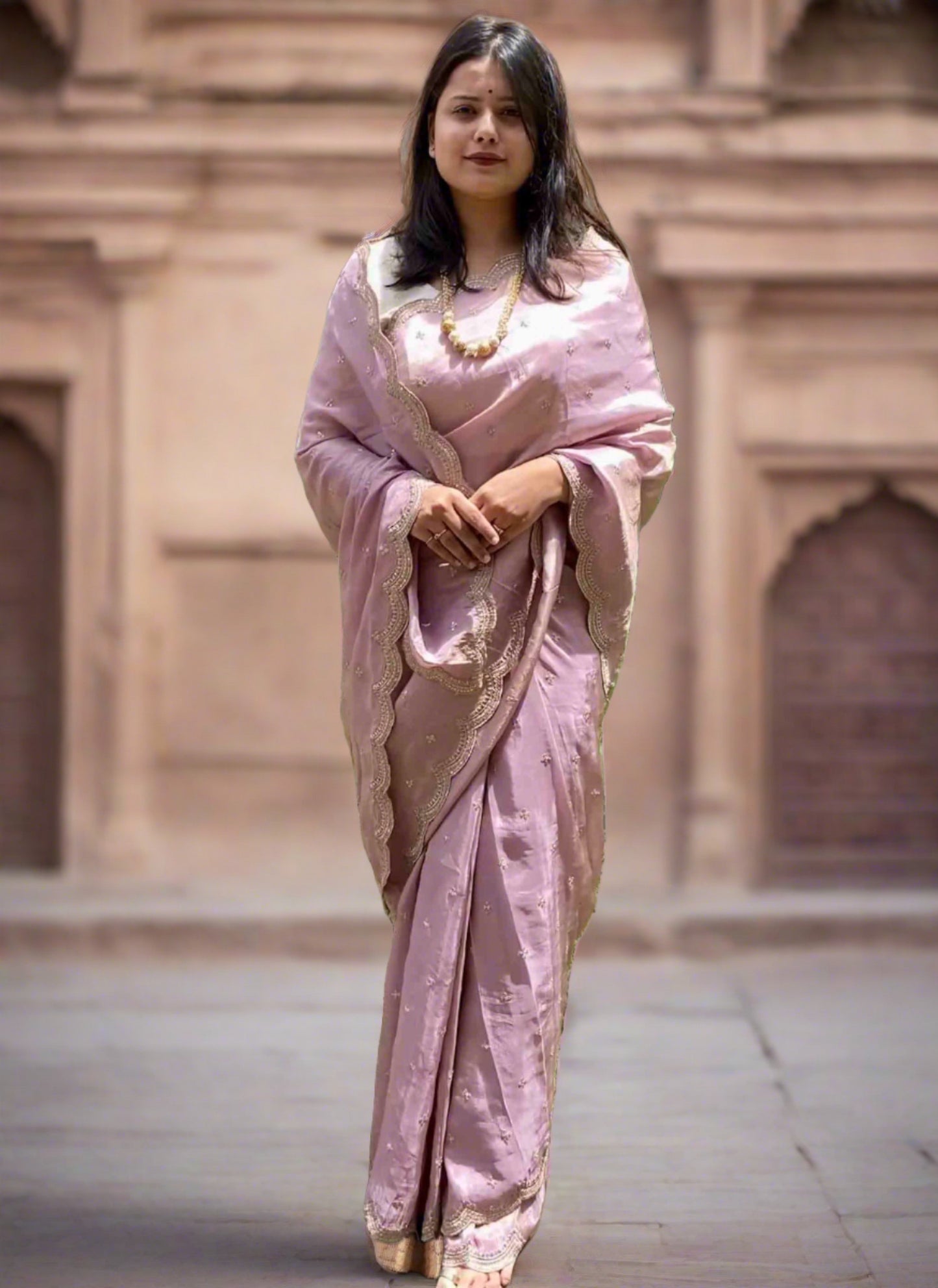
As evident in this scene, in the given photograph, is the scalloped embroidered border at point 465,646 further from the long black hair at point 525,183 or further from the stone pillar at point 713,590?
the stone pillar at point 713,590

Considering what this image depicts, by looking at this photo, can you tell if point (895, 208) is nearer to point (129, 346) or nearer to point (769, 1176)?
point (129, 346)

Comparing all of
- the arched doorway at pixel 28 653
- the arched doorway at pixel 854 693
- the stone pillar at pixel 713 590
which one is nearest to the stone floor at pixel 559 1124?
the stone pillar at pixel 713 590

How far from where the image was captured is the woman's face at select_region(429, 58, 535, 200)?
300 centimetres

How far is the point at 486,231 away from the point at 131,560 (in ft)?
11.6

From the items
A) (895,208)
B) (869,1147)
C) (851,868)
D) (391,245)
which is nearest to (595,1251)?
(869,1147)

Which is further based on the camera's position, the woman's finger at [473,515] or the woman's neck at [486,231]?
the woman's neck at [486,231]

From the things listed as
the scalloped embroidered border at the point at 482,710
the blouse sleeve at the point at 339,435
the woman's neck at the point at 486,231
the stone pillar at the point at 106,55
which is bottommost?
the scalloped embroidered border at the point at 482,710

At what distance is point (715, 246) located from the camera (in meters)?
6.40

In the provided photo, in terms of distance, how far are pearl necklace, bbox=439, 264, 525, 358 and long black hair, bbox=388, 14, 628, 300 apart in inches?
0.9

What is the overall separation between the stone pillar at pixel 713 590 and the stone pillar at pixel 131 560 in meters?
1.71

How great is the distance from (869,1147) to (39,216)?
3994mm

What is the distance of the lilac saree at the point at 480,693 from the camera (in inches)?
116

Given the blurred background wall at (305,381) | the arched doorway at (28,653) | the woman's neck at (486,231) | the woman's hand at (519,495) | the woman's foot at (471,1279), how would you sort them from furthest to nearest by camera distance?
1. the arched doorway at (28,653)
2. the blurred background wall at (305,381)
3. the woman's neck at (486,231)
4. the woman's hand at (519,495)
5. the woman's foot at (471,1279)

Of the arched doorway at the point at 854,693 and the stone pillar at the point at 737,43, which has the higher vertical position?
the stone pillar at the point at 737,43
